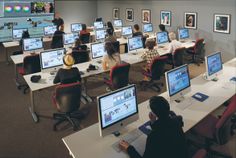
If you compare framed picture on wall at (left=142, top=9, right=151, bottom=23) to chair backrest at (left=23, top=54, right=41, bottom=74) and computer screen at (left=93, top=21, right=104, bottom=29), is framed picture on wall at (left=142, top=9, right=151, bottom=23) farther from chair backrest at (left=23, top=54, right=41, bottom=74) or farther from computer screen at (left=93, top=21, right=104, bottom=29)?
chair backrest at (left=23, top=54, right=41, bottom=74)

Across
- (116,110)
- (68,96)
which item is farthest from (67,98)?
(116,110)

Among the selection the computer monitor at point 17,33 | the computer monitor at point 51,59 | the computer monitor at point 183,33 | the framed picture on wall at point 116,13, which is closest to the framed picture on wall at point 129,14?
the framed picture on wall at point 116,13

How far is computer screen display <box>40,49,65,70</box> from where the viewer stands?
4820mm

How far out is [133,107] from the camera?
2.73 m

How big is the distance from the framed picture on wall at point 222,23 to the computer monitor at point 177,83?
4.88m

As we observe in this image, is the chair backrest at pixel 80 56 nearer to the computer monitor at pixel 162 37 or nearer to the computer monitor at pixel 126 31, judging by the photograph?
the computer monitor at pixel 162 37

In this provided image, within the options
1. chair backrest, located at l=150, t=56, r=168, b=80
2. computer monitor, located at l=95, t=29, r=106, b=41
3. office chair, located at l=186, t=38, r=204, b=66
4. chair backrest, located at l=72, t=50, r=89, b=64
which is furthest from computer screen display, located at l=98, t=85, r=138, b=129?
computer monitor, located at l=95, t=29, r=106, b=41

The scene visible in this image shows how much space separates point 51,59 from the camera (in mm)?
4934

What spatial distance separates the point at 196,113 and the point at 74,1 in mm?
11204

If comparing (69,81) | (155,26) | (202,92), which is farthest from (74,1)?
(202,92)

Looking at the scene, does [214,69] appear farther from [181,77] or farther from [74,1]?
[74,1]

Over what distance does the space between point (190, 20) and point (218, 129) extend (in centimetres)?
641

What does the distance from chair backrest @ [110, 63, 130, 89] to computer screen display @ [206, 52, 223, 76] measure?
1.48 metres

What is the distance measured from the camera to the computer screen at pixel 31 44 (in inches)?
253
